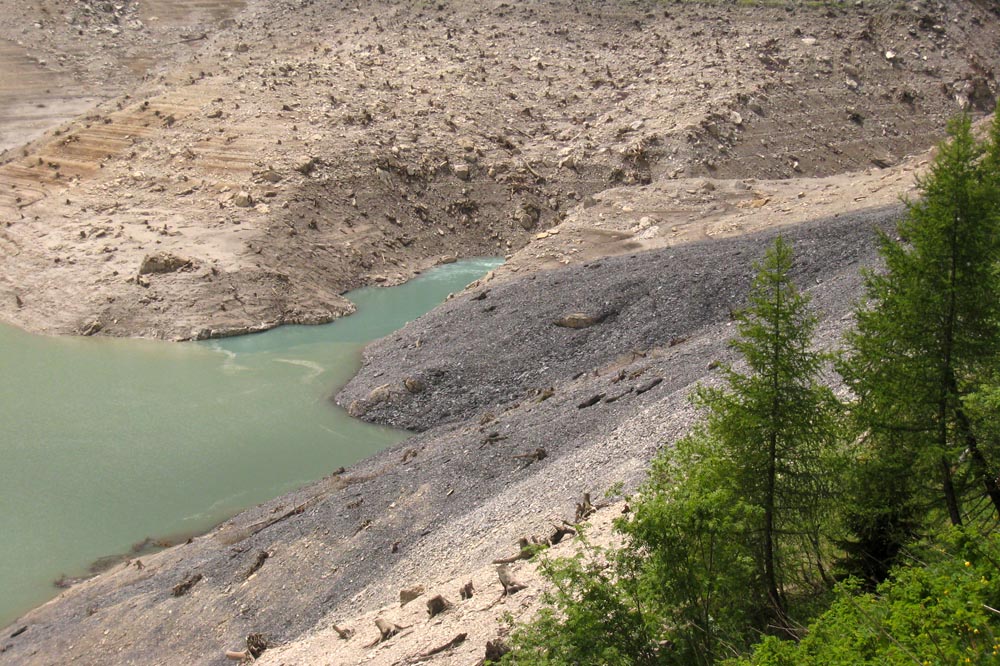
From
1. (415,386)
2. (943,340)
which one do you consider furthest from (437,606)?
(415,386)

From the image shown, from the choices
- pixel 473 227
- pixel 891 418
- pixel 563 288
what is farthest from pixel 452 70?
pixel 891 418

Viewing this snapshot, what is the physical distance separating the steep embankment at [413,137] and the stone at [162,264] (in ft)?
0.21

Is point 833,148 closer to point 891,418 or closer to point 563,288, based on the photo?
point 563,288

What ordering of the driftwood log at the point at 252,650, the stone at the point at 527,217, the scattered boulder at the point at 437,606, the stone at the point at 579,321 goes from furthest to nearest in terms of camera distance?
the stone at the point at 527,217 < the stone at the point at 579,321 < the driftwood log at the point at 252,650 < the scattered boulder at the point at 437,606

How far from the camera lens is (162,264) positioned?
33.0 metres

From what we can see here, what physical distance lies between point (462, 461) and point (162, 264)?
18.1m

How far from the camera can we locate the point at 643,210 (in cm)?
3344

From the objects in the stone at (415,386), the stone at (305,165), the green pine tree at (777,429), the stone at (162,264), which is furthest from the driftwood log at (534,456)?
the stone at (305,165)

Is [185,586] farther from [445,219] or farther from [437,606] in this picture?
[445,219]

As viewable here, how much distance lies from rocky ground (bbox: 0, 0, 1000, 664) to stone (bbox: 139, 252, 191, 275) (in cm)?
20

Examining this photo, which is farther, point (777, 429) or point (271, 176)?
point (271, 176)

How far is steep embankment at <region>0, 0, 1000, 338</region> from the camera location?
111 ft

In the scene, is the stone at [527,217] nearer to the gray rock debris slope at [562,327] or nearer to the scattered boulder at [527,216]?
the scattered boulder at [527,216]

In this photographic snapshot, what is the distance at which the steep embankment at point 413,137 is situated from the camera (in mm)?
33938
